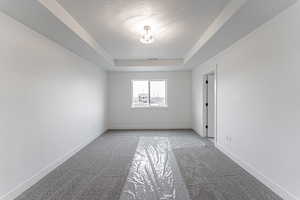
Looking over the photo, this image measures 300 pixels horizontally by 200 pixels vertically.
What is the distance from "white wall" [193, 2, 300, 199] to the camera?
2045 millimetres

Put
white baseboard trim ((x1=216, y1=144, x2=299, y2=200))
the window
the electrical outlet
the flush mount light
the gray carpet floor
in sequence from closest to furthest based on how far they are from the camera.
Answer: white baseboard trim ((x1=216, y1=144, x2=299, y2=200)) < the gray carpet floor < the flush mount light < the electrical outlet < the window

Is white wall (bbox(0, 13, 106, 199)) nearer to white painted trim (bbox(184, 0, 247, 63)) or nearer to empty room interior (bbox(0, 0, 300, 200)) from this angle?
empty room interior (bbox(0, 0, 300, 200))

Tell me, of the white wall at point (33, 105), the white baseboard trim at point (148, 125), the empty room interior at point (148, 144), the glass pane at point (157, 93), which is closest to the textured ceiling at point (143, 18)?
the empty room interior at point (148, 144)

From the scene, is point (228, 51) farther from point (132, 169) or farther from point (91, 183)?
point (91, 183)

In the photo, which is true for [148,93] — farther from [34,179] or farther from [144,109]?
[34,179]

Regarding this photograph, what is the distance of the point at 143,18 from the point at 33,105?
2152mm

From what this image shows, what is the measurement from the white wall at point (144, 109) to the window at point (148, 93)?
25cm

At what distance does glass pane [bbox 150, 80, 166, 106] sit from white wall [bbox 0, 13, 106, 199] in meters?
3.35

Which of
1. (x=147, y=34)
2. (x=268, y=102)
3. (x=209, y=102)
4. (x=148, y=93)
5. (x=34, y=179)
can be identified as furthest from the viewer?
(x=148, y=93)

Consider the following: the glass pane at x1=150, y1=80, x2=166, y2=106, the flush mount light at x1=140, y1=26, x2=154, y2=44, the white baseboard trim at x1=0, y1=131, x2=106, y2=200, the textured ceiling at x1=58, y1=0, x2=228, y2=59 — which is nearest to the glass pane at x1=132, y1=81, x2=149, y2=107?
the glass pane at x1=150, y1=80, x2=166, y2=106

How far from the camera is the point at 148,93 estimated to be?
705cm

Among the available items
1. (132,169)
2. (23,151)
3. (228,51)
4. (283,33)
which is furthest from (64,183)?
(228,51)

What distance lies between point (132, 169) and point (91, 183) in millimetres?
739

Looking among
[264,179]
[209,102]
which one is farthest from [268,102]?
Answer: [209,102]
